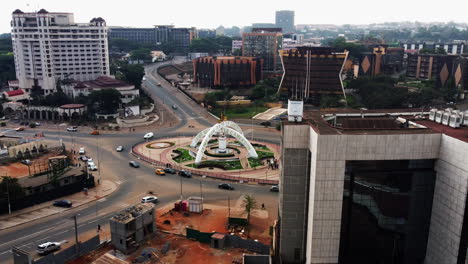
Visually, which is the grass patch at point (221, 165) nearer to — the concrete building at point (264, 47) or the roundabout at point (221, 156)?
the roundabout at point (221, 156)

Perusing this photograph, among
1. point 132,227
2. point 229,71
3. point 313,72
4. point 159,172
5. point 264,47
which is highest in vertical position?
point 264,47

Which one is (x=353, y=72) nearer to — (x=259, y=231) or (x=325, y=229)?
(x=259, y=231)

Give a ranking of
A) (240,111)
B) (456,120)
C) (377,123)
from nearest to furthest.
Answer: (456,120)
(377,123)
(240,111)

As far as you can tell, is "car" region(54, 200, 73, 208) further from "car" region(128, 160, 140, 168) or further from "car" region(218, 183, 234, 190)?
A: "car" region(218, 183, 234, 190)

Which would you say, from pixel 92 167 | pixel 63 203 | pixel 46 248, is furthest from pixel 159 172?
pixel 46 248

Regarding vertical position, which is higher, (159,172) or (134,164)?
(159,172)

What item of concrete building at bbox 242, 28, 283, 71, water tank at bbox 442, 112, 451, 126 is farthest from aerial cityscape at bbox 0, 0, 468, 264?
concrete building at bbox 242, 28, 283, 71

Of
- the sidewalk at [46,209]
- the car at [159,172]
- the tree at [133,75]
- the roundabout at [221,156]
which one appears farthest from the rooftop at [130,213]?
the tree at [133,75]

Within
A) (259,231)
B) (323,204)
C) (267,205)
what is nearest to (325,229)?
(323,204)

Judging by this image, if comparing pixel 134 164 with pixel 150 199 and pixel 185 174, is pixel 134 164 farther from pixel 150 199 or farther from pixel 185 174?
pixel 150 199
